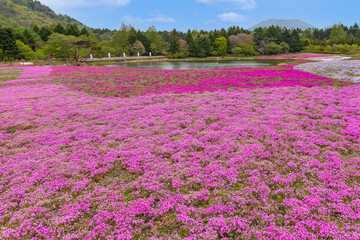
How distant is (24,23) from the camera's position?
196 m

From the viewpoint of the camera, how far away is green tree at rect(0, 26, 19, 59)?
70281mm

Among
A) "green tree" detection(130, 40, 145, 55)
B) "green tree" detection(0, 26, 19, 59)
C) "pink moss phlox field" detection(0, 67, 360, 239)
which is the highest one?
"green tree" detection(130, 40, 145, 55)

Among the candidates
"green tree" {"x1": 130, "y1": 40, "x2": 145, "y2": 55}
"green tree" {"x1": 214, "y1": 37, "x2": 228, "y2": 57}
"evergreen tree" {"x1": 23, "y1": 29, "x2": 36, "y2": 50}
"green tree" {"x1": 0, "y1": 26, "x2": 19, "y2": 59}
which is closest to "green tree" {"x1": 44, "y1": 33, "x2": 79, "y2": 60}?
"green tree" {"x1": 0, "y1": 26, "x2": 19, "y2": 59}

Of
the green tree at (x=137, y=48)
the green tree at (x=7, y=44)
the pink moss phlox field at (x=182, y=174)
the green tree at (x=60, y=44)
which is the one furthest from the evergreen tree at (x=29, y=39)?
the pink moss phlox field at (x=182, y=174)

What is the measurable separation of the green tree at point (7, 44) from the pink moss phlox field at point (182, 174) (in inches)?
3190

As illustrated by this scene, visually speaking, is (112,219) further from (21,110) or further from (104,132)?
(21,110)

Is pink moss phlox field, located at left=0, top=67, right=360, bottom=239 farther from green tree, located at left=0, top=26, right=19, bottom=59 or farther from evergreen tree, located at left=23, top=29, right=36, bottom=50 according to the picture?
evergreen tree, located at left=23, top=29, right=36, bottom=50

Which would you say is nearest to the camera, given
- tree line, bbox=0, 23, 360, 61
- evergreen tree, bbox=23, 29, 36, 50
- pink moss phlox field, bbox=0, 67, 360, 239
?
pink moss phlox field, bbox=0, 67, 360, 239

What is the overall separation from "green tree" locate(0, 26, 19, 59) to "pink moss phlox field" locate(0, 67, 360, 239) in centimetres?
8102

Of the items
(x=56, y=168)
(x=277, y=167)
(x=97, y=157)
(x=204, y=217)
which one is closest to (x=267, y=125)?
(x=277, y=167)

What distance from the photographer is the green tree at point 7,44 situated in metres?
70.3

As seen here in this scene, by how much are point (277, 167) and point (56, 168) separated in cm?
964

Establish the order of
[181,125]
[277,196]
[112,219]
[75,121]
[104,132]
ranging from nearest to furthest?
[112,219]
[277,196]
[104,132]
[181,125]
[75,121]

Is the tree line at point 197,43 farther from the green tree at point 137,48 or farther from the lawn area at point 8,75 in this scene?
the lawn area at point 8,75
